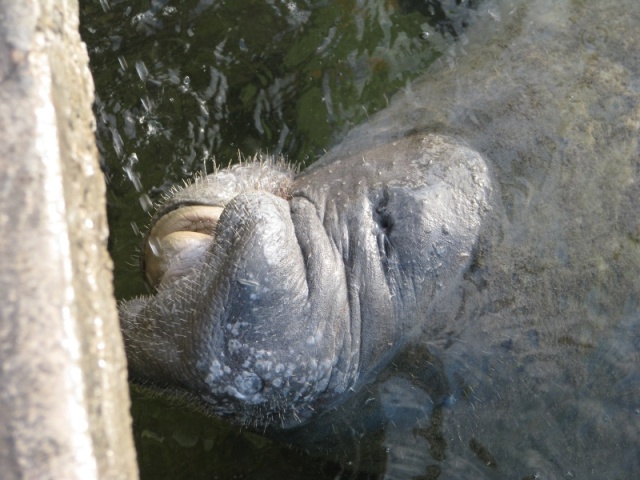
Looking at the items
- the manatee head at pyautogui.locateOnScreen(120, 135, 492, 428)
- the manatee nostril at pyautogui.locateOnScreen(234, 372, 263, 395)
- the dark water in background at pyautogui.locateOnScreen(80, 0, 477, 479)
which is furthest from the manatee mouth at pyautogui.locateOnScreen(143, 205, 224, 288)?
the dark water in background at pyautogui.locateOnScreen(80, 0, 477, 479)

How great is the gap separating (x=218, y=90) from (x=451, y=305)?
2415 millimetres

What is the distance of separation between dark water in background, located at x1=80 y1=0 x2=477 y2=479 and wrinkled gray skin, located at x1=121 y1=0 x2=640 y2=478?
1341 mm

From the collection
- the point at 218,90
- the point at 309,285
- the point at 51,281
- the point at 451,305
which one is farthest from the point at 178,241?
the point at 218,90

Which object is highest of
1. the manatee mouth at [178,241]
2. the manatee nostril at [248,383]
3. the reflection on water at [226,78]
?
the reflection on water at [226,78]

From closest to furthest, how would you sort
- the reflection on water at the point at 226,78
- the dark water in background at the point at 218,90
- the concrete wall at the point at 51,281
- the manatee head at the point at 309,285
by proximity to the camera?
1. the concrete wall at the point at 51,281
2. the manatee head at the point at 309,285
3. the dark water in background at the point at 218,90
4. the reflection on water at the point at 226,78

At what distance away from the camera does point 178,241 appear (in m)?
3.28

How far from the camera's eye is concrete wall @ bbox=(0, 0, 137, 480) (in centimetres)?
160

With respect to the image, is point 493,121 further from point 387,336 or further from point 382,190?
point 387,336

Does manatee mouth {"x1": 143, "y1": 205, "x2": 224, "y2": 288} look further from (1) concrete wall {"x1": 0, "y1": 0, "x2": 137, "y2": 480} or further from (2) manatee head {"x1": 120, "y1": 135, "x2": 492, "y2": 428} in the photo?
(1) concrete wall {"x1": 0, "y1": 0, "x2": 137, "y2": 480}

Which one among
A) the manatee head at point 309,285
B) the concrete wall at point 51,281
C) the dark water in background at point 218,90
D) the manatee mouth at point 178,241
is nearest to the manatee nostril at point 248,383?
the manatee head at point 309,285

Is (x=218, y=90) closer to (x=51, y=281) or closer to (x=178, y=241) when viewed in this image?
(x=178, y=241)

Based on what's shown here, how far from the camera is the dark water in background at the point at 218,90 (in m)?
4.48

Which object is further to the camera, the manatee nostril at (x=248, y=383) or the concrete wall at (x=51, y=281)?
the manatee nostril at (x=248, y=383)

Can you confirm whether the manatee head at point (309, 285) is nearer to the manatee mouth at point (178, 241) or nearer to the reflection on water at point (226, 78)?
the manatee mouth at point (178, 241)
